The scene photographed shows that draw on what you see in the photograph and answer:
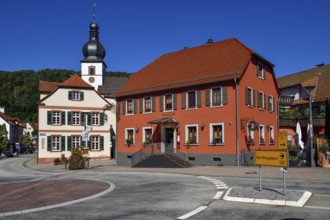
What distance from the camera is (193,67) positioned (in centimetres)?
3478

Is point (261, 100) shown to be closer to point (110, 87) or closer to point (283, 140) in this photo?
point (283, 140)

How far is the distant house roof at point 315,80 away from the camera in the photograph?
45188 mm

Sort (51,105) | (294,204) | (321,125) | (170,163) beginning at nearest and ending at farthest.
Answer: (294,204) → (170,163) → (321,125) → (51,105)

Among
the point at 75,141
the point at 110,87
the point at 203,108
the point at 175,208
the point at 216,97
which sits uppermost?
the point at 110,87

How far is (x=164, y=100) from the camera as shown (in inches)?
1379

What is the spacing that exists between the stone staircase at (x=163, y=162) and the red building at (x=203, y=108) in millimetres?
433

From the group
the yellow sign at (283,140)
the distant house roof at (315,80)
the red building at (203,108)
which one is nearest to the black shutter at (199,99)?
the red building at (203,108)

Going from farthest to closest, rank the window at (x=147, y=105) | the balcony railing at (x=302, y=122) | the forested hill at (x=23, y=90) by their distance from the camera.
→ the forested hill at (x=23, y=90) → the balcony railing at (x=302, y=122) → the window at (x=147, y=105)

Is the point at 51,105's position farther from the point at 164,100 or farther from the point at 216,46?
the point at 216,46

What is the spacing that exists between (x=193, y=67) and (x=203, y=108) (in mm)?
4776

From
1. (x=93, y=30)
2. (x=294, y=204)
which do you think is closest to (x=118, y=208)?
(x=294, y=204)

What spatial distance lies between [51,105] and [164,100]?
61.5 ft

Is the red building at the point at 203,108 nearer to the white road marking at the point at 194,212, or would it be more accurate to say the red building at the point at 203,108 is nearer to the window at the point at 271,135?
the window at the point at 271,135

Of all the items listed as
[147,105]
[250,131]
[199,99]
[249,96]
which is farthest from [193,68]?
[250,131]
